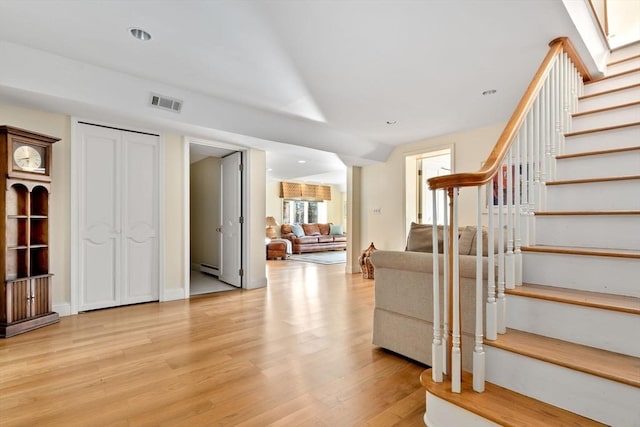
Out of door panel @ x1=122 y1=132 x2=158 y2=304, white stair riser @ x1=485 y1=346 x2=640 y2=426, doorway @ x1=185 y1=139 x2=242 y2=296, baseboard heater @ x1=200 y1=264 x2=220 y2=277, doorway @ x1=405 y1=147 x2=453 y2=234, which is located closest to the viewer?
white stair riser @ x1=485 y1=346 x2=640 y2=426

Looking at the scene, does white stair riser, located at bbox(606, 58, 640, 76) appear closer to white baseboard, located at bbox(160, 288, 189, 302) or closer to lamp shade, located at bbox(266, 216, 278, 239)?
white baseboard, located at bbox(160, 288, 189, 302)

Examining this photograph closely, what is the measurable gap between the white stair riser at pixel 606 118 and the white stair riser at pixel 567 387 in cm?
212

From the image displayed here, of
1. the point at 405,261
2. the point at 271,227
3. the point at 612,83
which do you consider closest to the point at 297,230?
the point at 271,227

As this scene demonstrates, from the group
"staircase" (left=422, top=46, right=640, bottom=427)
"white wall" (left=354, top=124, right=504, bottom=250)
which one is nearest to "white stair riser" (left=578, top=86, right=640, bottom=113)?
"staircase" (left=422, top=46, right=640, bottom=427)

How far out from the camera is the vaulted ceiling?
2078mm

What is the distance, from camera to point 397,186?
18.2 ft

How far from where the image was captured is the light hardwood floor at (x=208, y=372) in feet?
5.44

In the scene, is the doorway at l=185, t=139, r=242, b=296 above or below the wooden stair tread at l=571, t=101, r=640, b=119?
below

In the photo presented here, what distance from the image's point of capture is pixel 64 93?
2.75 m

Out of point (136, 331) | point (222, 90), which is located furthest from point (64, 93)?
point (136, 331)

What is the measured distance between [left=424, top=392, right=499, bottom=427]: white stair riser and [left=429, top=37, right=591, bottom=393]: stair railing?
3.4 inches

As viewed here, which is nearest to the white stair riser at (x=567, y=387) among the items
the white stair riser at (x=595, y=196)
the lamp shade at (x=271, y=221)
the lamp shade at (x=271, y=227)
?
the white stair riser at (x=595, y=196)

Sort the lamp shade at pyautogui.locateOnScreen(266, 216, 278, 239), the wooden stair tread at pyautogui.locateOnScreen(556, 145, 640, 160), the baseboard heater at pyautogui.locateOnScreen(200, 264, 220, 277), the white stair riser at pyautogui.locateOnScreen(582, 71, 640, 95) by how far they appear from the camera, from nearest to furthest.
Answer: the wooden stair tread at pyautogui.locateOnScreen(556, 145, 640, 160) < the white stair riser at pyautogui.locateOnScreen(582, 71, 640, 95) < the baseboard heater at pyautogui.locateOnScreen(200, 264, 220, 277) < the lamp shade at pyautogui.locateOnScreen(266, 216, 278, 239)

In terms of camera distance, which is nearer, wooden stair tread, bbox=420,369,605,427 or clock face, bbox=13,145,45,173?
wooden stair tread, bbox=420,369,605,427
